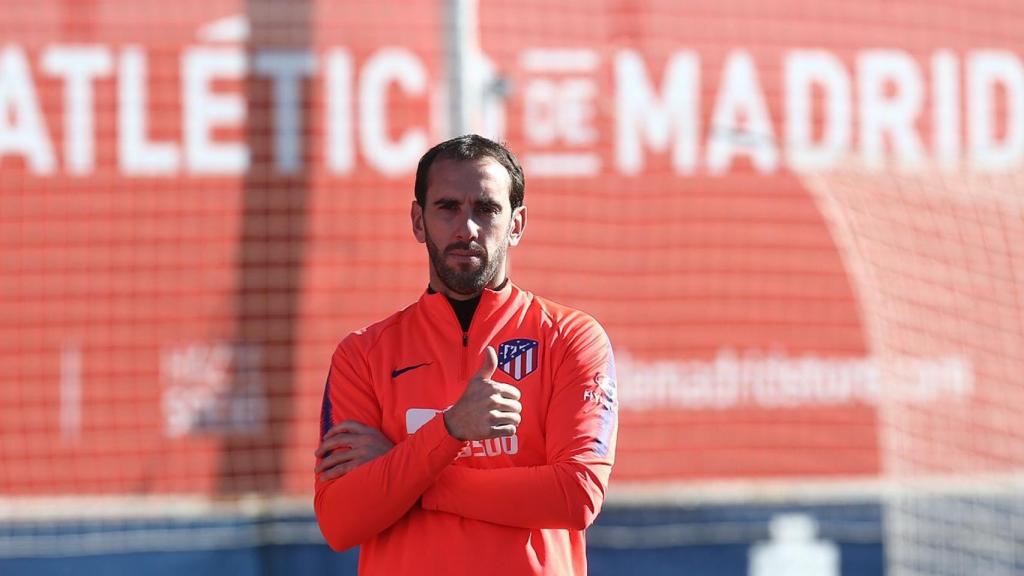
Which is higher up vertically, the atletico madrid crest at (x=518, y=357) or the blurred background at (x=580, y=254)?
the blurred background at (x=580, y=254)

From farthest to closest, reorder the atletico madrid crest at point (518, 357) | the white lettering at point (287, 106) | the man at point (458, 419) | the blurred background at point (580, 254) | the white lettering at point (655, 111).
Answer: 1. the white lettering at point (655, 111)
2. the white lettering at point (287, 106)
3. the blurred background at point (580, 254)
4. the atletico madrid crest at point (518, 357)
5. the man at point (458, 419)

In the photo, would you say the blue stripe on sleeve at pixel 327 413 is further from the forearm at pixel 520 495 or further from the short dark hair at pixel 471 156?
the short dark hair at pixel 471 156

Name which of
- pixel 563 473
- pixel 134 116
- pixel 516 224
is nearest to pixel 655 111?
pixel 134 116

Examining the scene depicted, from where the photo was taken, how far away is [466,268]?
8.11ft

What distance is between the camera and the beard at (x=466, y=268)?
97.0 inches

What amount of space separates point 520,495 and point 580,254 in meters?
3.36

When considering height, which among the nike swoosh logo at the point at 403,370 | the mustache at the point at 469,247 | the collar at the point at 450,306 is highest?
the mustache at the point at 469,247

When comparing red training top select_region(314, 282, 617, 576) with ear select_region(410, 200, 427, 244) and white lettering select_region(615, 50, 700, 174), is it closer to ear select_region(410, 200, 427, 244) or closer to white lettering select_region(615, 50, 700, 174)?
ear select_region(410, 200, 427, 244)

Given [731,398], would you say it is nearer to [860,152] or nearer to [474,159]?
[860,152]

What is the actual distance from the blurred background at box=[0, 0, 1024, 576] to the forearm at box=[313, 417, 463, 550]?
112 inches

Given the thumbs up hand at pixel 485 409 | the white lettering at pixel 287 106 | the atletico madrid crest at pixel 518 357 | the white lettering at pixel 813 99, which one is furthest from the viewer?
the white lettering at pixel 813 99

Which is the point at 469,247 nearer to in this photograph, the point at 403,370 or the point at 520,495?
the point at 403,370

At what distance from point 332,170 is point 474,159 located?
3.04 metres

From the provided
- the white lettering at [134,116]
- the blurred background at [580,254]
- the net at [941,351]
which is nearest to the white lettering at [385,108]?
the blurred background at [580,254]
